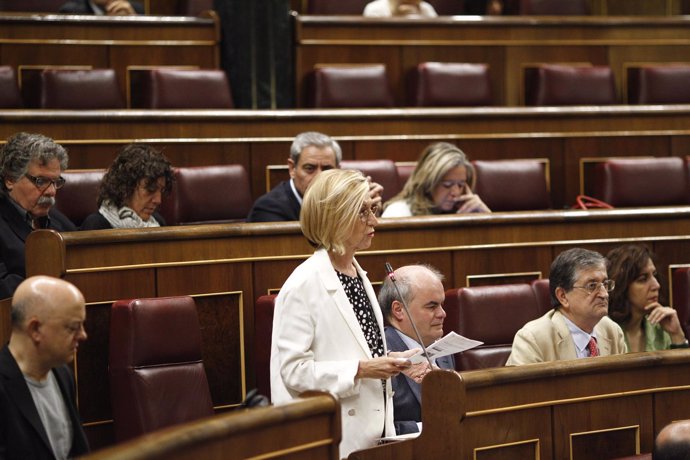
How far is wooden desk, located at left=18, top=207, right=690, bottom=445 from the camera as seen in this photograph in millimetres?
1056

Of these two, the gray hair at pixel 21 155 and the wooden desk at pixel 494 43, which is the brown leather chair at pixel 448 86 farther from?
the gray hair at pixel 21 155

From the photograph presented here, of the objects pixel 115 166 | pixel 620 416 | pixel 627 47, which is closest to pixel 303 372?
pixel 620 416

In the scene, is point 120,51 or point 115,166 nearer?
point 115,166

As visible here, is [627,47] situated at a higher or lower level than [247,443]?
higher

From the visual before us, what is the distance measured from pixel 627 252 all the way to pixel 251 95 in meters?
0.76

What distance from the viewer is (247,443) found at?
2.38 feet

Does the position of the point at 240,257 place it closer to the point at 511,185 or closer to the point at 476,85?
the point at 511,185

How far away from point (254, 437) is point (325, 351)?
0.15 m

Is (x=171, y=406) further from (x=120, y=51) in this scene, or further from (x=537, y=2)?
(x=537, y=2)

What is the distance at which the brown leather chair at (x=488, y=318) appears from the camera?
112 centimetres

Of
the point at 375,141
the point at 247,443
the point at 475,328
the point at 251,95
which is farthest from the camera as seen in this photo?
the point at 251,95

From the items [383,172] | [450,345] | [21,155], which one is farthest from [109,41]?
[450,345]

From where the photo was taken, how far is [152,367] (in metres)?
1.01

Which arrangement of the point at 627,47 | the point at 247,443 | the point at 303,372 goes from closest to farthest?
the point at 247,443, the point at 303,372, the point at 627,47
